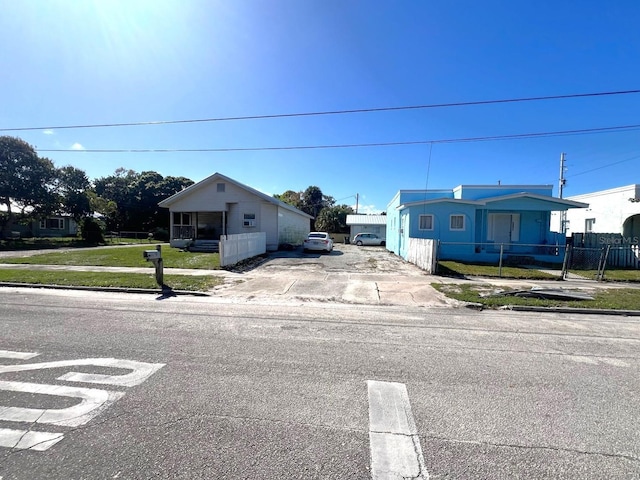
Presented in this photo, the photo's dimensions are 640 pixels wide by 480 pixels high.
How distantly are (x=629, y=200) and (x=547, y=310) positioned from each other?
57.1ft

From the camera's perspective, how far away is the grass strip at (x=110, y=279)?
923 cm

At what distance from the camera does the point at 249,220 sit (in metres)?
21.7

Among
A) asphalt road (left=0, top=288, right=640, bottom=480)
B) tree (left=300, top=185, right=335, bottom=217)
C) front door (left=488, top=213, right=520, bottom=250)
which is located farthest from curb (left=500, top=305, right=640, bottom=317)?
tree (left=300, top=185, right=335, bottom=217)

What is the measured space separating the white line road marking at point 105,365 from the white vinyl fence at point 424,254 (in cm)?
1066

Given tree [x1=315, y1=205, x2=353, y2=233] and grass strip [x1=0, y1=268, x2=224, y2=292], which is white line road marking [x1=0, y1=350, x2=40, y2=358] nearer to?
grass strip [x1=0, y1=268, x2=224, y2=292]

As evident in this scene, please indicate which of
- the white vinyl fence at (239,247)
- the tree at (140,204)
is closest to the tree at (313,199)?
the tree at (140,204)

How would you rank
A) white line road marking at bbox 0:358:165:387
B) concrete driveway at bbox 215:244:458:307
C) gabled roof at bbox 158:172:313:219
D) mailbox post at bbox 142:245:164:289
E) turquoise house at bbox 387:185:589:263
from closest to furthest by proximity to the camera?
white line road marking at bbox 0:358:165:387
concrete driveway at bbox 215:244:458:307
mailbox post at bbox 142:245:164:289
turquoise house at bbox 387:185:589:263
gabled roof at bbox 158:172:313:219

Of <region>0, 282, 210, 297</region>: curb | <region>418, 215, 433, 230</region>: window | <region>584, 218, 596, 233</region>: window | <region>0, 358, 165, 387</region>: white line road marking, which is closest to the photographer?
<region>0, 358, 165, 387</region>: white line road marking

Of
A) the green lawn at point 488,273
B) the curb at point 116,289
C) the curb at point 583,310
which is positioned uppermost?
the green lawn at point 488,273

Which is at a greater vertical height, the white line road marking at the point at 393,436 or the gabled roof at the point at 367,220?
the gabled roof at the point at 367,220

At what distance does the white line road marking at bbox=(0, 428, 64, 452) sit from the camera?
2.37 meters

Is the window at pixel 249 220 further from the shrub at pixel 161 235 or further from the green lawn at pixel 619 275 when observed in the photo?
the shrub at pixel 161 235

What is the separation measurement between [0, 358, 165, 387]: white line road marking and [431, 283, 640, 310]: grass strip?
7.24 m

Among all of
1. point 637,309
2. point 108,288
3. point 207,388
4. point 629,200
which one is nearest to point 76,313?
point 108,288
